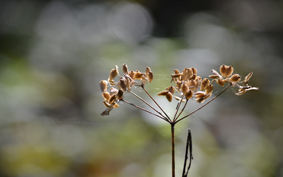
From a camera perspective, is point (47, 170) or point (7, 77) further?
point (7, 77)

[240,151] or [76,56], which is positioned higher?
[76,56]

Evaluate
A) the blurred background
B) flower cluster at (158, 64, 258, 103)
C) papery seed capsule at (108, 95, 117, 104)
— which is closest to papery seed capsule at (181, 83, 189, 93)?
flower cluster at (158, 64, 258, 103)

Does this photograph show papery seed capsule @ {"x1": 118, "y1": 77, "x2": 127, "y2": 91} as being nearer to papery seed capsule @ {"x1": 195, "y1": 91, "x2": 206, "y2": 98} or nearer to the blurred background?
papery seed capsule @ {"x1": 195, "y1": 91, "x2": 206, "y2": 98}

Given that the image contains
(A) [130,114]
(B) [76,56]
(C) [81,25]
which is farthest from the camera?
(C) [81,25]

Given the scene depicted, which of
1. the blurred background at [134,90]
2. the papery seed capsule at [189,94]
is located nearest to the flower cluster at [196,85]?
the papery seed capsule at [189,94]

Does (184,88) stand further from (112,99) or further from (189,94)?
(112,99)

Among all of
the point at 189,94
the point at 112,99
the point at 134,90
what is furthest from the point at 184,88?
the point at 134,90

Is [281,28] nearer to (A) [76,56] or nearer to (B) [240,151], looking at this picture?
(B) [240,151]

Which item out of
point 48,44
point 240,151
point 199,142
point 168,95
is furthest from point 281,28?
point 168,95
